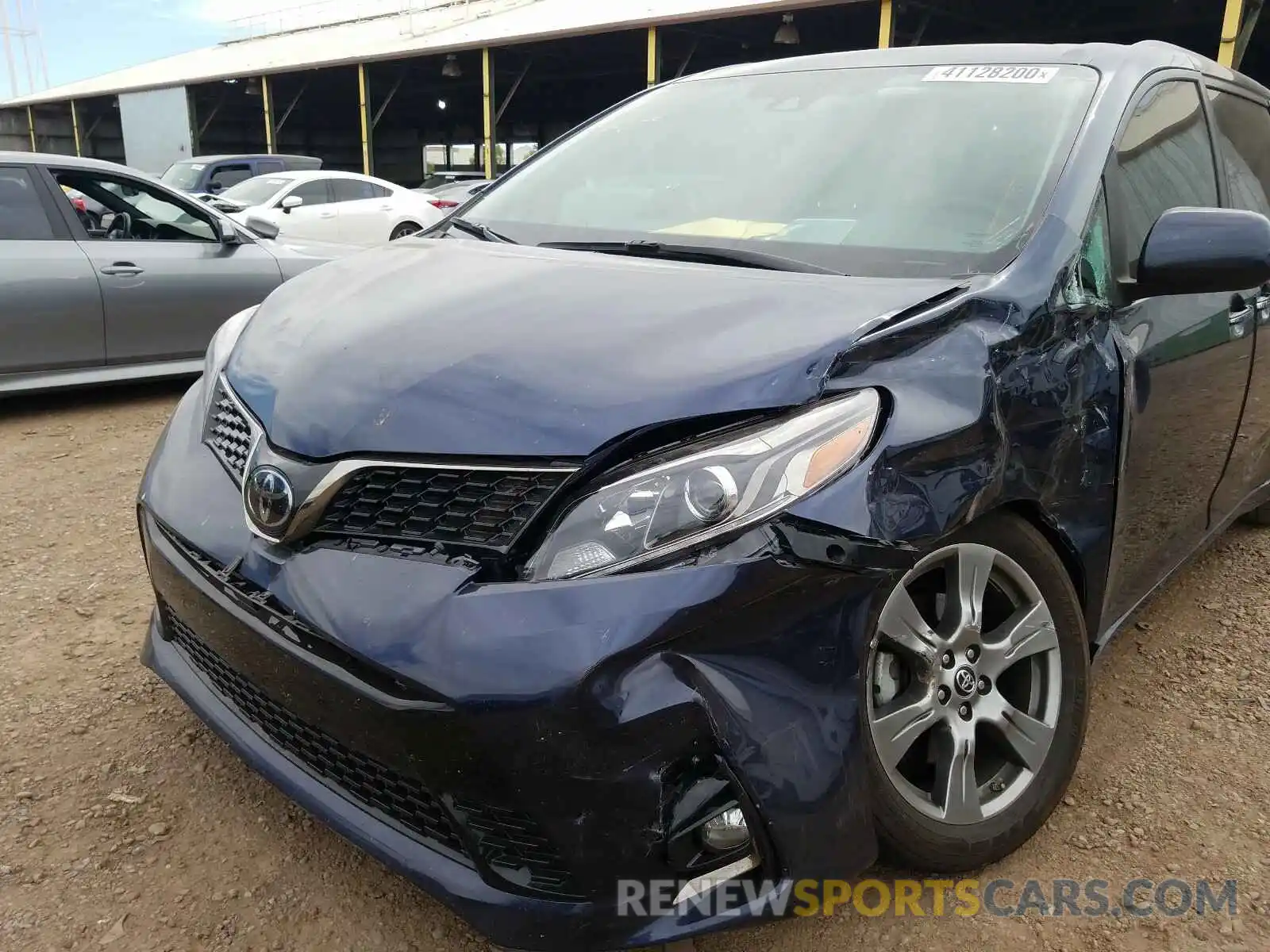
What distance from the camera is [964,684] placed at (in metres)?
1.82

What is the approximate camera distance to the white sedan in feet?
42.1

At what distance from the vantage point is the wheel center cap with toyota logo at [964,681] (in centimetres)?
181

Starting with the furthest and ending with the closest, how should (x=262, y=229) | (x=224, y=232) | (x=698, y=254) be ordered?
(x=262, y=229), (x=224, y=232), (x=698, y=254)

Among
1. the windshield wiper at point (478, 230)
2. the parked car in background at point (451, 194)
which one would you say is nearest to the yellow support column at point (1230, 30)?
the parked car in background at point (451, 194)

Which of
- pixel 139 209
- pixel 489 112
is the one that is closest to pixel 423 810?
pixel 139 209

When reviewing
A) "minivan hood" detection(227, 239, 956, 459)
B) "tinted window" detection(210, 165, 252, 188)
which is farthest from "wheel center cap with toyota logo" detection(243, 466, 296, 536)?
"tinted window" detection(210, 165, 252, 188)

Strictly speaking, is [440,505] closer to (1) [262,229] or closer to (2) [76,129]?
(1) [262,229]

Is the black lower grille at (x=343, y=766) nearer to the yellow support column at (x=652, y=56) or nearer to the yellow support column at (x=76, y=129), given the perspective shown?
the yellow support column at (x=652, y=56)

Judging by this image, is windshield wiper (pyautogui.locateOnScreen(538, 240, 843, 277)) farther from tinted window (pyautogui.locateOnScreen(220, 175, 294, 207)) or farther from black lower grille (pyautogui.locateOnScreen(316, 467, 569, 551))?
tinted window (pyautogui.locateOnScreen(220, 175, 294, 207))

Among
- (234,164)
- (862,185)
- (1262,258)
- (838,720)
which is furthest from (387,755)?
(234,164)

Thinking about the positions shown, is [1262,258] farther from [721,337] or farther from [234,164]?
[234,164]

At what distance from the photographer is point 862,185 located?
2.31 meters

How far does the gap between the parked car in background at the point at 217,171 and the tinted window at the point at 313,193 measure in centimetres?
193

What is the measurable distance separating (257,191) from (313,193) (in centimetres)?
78
